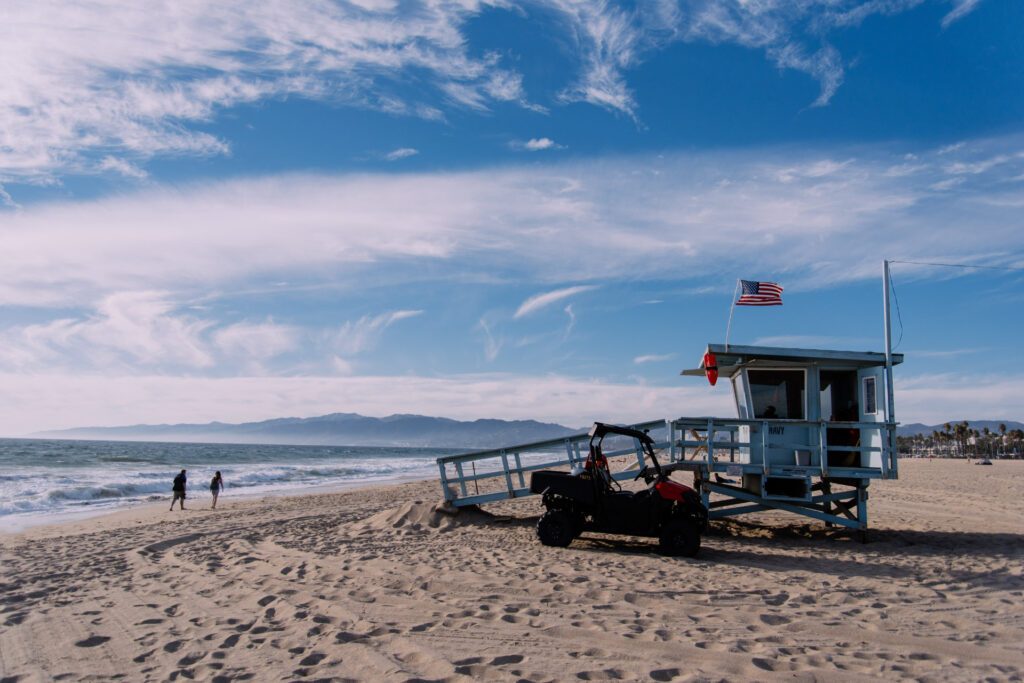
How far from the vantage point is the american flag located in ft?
43.9

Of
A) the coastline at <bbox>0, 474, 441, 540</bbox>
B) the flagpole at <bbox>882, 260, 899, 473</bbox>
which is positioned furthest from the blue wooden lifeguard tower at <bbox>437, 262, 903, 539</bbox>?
the coastline at <bbox>0, 474, 441, 540</bbox>

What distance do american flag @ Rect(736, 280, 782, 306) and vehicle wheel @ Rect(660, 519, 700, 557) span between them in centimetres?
501

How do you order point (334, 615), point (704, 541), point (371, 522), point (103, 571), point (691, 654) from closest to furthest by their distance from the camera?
point (691, 654), point (334, 615), point (103, 571), point (704, 541), point (371, 522)

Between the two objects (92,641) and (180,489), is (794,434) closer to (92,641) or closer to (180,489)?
(92,641)

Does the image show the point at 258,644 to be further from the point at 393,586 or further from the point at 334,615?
the point at 393,586

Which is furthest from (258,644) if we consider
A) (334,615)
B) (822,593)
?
(822,593)

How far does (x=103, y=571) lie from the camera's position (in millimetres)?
9961

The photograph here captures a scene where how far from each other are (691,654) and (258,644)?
3.75 metres

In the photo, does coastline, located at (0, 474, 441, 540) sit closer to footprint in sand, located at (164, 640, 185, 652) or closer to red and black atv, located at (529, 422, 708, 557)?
footprint in sand, located at (164, 640, 185, 652)

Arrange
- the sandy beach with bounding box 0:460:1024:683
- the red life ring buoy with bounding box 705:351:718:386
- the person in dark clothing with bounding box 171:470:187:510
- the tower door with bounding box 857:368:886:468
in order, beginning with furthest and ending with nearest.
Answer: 1. the person in dark clothing with bounding box 171:470:187:510
2. the red life ring buoy with bounding box 705:351:718:386
3. the tower door with bounding box 857:368:886:468
4. the sandy beach with bounding box 0:460:1024:683

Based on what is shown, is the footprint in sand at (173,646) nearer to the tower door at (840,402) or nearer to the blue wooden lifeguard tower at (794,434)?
the blue wooden lifeguard tower at (794,434)

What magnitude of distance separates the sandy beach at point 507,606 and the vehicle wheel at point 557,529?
0.28m

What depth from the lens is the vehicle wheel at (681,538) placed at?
33.3 ft

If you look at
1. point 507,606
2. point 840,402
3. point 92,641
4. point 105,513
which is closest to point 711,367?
point 840,402
